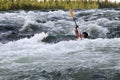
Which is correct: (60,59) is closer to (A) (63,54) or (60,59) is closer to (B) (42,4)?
(A) (63,54)

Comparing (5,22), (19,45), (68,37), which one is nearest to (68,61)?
(19,45)

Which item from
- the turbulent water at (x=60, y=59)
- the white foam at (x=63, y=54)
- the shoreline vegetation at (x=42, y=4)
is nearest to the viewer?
the turbulent water at (x=60, y=59)

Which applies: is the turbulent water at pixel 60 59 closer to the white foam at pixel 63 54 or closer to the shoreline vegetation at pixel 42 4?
the white foam at pixel 63 54

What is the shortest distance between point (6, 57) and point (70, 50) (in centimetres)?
189

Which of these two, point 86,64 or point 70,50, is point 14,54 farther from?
point 86,64

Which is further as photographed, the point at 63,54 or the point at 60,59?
the point at 63,54

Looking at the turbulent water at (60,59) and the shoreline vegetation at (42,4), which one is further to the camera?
the shoreline vegetation at (42,4)

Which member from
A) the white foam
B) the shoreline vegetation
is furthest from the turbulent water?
the shoreline vegetation

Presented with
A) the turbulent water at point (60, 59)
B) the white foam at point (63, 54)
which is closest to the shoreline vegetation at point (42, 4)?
the turbulent water at point (60, 59)

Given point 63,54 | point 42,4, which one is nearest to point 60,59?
point 63,54

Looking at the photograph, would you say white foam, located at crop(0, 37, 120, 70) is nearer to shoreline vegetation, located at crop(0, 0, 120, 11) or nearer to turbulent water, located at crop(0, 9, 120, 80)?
turbulent water, located at crop(0, 9, 120, 80)

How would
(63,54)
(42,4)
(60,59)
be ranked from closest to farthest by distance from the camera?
(60,59)
(63,54)
(42,4)

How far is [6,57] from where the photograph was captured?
9.43 metres

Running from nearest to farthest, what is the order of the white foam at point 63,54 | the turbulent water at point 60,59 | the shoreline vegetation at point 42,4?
the turbulent water at point 60,59 < the white foam at point 63,54 < the shoreline vegetation at point 42,4
